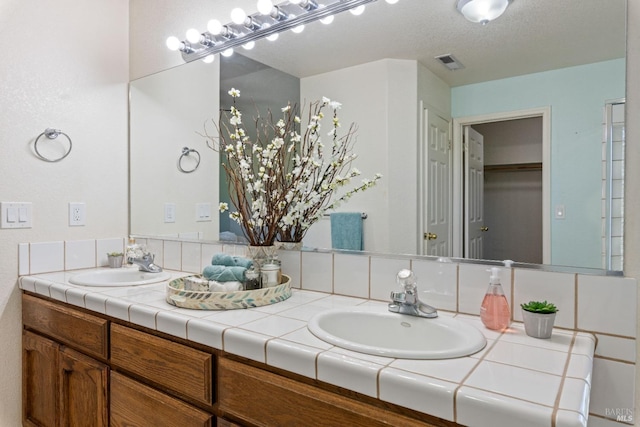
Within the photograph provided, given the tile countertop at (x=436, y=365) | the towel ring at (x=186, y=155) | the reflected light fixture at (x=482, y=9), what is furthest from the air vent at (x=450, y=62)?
the towel ring at (x=186, y=155)

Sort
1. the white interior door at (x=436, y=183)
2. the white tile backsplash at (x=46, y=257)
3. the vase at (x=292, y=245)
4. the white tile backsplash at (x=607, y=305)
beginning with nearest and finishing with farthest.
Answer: the white tile backsplash at (x=607, y=305)
the white interior door at (x=436, y=183)
the vase at (x=292, y=245)
the white tile backsplash at (x=46, y=257)

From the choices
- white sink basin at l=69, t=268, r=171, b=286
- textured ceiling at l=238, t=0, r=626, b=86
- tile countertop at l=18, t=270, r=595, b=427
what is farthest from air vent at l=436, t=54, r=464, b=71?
white sink basin at l=69, t=268, r=171, b=286

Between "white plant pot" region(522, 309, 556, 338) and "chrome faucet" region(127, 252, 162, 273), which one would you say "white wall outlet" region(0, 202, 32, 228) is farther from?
"white plant pot" region(522, 309, 556, 338)

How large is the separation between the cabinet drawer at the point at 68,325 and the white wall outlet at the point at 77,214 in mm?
388

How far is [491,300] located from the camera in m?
0.98

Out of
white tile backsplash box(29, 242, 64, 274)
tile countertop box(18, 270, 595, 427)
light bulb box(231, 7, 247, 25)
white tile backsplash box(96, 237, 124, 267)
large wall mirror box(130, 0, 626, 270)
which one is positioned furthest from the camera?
white tile backsplash box(96, 237, 124, 267)

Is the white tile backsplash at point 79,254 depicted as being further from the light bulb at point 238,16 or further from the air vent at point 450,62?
the air vent at point 450,62

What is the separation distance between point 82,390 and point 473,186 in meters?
1.55

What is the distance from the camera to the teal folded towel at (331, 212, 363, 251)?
136 cm

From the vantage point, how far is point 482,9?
1.14 metres

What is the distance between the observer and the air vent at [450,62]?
3.96 ft

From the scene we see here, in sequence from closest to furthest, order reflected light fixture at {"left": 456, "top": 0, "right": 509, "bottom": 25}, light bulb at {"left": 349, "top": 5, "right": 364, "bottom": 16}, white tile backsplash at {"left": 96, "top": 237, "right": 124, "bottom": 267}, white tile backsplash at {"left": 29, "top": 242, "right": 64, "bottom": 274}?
1. reflected light fixture at {"left": 456, "top": 0, "right": 509, "bottom": 25}
2. light bulb at {"left": 349, "top": 5, "right": 364, "bottom": 16}
3. white tile backsplash at {"left": 29, "top": 242, "right": 64, "bottom": 274}
4. white tile backsplash at {"left": 96, "top": 237, "right": 124, "bottom": 267}

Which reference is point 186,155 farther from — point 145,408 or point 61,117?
point 145,408

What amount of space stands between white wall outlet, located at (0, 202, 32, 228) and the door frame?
1808 millimetres
